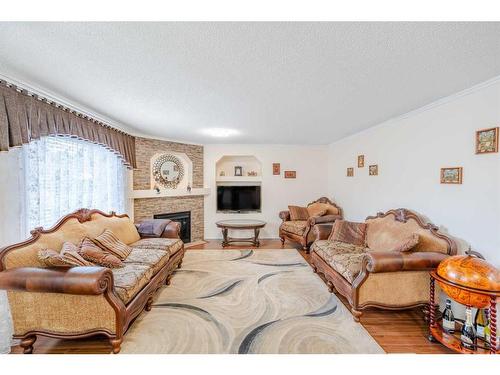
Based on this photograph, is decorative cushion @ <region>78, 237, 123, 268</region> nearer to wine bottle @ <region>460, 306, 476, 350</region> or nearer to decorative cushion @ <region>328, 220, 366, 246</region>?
decorative cushion @ <region>328, 220, 366, 246</region>

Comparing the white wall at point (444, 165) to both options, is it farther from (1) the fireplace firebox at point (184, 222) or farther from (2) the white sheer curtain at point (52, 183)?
(2) the white sheer curtain at point (52, 183)

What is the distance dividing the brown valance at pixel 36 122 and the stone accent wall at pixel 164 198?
40.7 inches

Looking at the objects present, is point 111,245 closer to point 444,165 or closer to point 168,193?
point 168,193

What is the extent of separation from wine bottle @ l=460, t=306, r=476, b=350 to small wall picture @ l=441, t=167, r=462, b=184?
132cm

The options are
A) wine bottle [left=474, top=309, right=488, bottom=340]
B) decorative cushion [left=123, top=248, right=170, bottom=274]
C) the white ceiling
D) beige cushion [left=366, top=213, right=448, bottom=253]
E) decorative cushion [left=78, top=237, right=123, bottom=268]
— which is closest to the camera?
the white ceiling

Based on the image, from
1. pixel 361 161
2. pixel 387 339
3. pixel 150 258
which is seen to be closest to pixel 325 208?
pixel 361 161

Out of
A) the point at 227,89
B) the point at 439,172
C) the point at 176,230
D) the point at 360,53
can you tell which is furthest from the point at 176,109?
the point at 439,172

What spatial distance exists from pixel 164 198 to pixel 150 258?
2.46 meters

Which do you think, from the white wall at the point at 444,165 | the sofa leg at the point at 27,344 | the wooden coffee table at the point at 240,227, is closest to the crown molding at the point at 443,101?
the white wall at the point at 444,165

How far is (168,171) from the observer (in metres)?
5.09

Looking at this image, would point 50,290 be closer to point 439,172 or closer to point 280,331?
point 280,331

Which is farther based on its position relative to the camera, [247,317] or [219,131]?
[219,131]

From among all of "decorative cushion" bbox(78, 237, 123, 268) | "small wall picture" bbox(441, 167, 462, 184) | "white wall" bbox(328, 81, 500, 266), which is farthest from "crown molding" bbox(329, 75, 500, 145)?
"decorative cushion" bbox(78, 237, 123, 268)

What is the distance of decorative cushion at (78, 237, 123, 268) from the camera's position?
2281 millimetres
